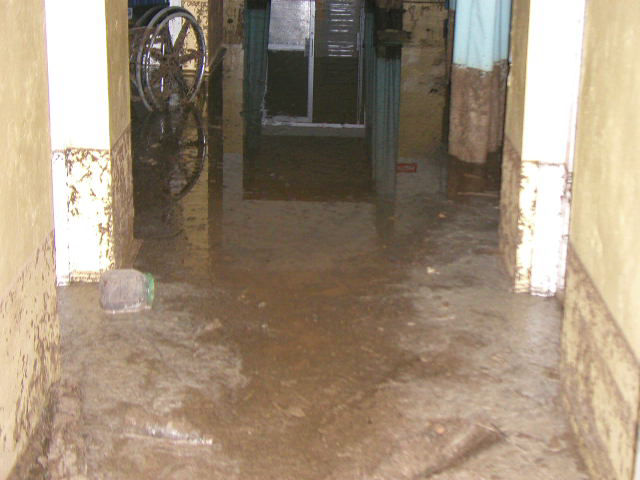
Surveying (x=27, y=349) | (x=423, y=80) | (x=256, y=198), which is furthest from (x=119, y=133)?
(x=423, y=80)

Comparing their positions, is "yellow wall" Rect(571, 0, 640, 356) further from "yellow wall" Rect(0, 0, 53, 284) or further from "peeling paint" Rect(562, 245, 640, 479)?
"yellow wall" Rect(0, 0, 53, 284)

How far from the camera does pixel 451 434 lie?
349 cm

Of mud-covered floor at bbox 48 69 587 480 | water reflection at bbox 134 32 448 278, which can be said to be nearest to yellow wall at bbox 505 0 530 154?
mud-covered floor at bbox 48 69 587 480

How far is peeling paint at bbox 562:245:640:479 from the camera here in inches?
109

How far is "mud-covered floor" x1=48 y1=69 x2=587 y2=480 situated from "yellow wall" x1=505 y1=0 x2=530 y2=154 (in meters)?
0.70

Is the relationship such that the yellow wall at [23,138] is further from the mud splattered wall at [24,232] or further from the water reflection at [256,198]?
the water reflection at [256,198]

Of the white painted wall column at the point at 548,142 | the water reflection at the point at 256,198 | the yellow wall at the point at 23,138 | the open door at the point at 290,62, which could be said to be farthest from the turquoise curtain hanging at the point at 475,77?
the yellow wall at the point at 23,138

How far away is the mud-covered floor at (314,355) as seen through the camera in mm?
3354

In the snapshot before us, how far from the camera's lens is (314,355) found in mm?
4113

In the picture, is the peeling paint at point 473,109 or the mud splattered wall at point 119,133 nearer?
the mud splattered wall at point 119,133

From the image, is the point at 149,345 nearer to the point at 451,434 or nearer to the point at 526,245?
the point at 451,434

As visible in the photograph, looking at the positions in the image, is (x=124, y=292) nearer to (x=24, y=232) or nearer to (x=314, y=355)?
(x=314, y=355)

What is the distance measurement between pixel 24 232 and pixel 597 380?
1862 mm

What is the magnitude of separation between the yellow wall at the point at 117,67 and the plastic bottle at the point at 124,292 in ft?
2.20
